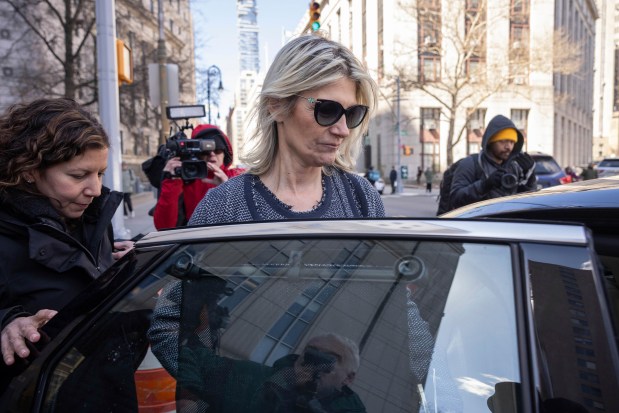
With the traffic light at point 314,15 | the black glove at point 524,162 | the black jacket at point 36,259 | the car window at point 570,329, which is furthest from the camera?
the traffic light at point 314,15

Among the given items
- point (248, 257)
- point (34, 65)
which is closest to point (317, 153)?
point (248, 257)

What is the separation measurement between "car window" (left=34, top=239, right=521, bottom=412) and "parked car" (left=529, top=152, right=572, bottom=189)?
11.5 meters

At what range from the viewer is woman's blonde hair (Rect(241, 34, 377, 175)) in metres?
1.81

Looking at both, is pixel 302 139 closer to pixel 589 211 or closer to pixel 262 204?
pixel 262 204

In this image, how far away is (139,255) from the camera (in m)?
1.42

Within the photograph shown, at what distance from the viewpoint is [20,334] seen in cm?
140

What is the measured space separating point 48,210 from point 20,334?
519mm

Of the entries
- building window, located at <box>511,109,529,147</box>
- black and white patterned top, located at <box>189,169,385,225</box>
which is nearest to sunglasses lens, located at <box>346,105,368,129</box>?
black and white patterned top, located at <box>189,169,385,225</box>

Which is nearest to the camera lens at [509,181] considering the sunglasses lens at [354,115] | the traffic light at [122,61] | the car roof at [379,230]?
the sunglasses lens at [354,115]

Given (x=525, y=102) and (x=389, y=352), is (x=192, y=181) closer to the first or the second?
(x=389, y=352)

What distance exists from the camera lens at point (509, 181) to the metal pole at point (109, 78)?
5.19 m

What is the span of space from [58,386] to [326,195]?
1.12 m

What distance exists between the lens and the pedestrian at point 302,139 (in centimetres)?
183

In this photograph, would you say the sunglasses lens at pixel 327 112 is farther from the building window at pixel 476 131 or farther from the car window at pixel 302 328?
the building window at pixel 476 131
